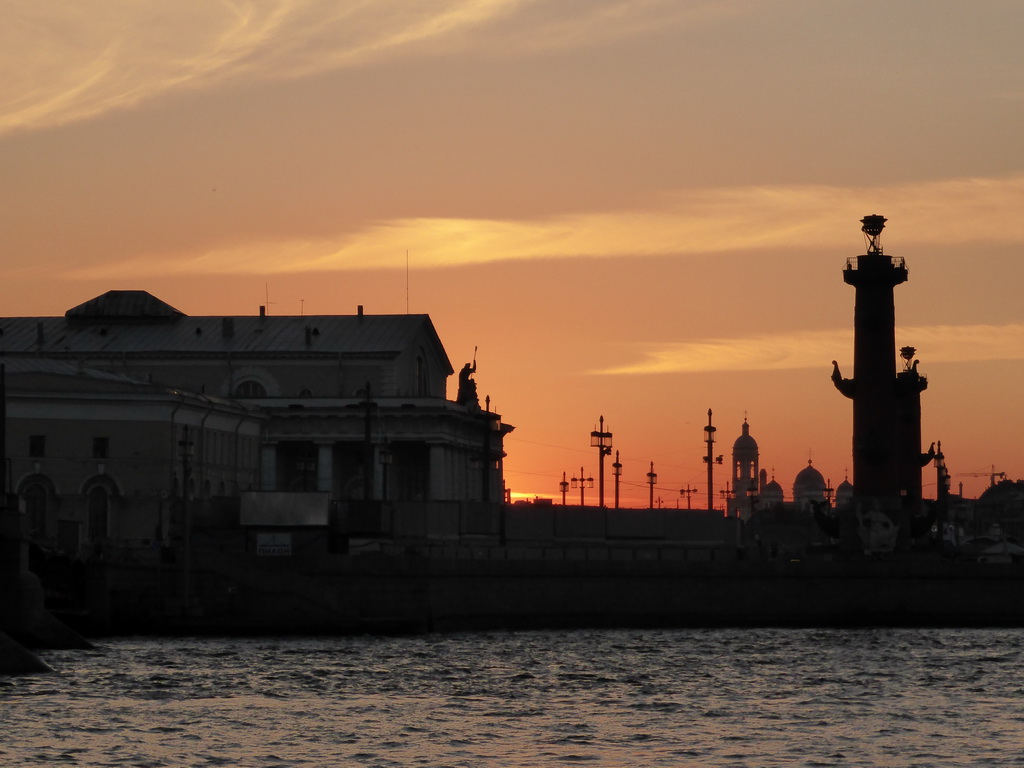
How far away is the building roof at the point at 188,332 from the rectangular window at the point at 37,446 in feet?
83.9

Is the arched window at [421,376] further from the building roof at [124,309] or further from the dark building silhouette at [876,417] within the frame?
the dark building silhouette at [876,417]

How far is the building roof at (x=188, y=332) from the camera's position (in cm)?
13150

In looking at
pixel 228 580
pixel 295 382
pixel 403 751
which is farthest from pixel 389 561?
pixel 295 382

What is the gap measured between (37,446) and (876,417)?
3863 centimetres

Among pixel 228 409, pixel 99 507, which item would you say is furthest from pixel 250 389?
pixel 99 507

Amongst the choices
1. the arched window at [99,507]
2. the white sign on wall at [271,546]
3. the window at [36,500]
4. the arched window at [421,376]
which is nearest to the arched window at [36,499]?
the window at [36,500]

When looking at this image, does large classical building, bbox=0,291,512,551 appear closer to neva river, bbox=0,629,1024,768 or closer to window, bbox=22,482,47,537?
window, bbox=22,482,47,537

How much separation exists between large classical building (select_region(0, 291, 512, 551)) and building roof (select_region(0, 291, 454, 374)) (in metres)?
0.12

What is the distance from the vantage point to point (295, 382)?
131 metres

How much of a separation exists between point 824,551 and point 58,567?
147ft

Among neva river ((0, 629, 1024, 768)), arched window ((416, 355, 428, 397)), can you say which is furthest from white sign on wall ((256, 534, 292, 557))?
arched window ((416, 355, 428, 397))

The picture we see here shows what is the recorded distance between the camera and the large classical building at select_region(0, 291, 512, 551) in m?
105

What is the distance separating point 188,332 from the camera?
13400 cm

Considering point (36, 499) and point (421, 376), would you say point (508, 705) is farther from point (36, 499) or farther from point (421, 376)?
point (421, 376)
